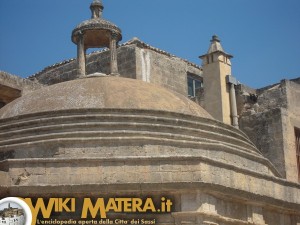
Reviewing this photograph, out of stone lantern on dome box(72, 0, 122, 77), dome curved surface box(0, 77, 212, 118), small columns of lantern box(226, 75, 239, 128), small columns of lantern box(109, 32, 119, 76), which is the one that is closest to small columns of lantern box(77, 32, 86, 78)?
stone lantern on dome box(72, 0, 122, 77)

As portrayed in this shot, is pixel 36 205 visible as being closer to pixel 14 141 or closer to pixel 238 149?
pixel 14 141

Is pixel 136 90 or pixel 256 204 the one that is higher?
pixel 136 90

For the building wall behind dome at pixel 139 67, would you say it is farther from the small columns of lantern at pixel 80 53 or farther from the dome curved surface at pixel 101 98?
the dome curved surface at pixel 101 98

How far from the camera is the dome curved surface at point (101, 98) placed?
582 inches

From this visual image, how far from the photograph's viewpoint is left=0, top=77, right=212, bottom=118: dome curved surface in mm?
14789

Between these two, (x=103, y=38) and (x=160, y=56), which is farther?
(x=160, y=56)

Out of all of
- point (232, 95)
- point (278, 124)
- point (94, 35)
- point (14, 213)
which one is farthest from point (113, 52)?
point (14, 213)

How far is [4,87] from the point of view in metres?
21.3

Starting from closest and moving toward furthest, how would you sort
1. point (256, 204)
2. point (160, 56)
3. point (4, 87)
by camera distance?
point (256, 204), point (4, 87), point (160, 56)

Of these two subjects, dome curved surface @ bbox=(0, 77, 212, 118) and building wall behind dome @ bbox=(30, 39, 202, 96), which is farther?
building wall behind dome @ bbox=(30, 39, 202, 96)

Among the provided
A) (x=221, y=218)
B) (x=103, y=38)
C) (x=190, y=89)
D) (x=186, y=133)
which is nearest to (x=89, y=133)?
(x=186, y=133)

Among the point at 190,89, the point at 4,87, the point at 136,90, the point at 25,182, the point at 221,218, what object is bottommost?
the point at 221,218

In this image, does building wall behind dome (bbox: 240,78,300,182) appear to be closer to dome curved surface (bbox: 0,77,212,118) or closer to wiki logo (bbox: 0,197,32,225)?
dome curved surface (bbox: 0,77,212,118)

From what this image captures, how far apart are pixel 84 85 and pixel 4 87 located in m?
6.51
